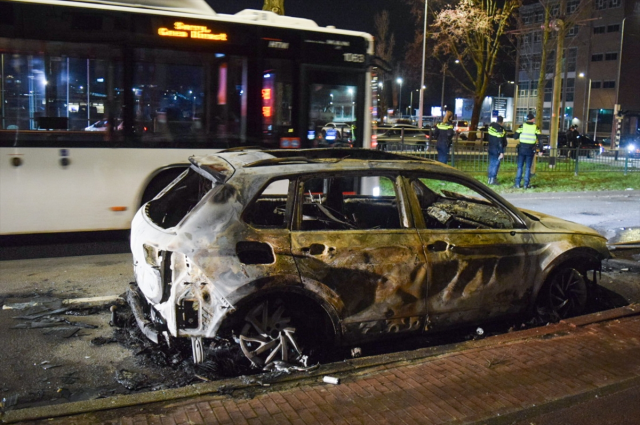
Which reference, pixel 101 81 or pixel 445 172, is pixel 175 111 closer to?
pixel 101 81

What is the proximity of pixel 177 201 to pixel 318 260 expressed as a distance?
1.58 metres

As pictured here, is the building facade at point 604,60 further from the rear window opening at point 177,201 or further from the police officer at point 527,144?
the rear window opening at point 177,201

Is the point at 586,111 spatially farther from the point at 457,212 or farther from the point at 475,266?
the point at 475,266

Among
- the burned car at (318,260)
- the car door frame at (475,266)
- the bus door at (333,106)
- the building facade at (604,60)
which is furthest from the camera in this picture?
the building facade at (604,60)

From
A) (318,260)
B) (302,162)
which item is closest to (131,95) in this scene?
(302,162)

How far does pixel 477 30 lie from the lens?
37312mm

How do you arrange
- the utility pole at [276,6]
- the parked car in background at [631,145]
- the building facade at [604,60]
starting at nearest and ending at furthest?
the utility pole at [276,6], the parked car in background at [631,145], the building facade at [604,60]

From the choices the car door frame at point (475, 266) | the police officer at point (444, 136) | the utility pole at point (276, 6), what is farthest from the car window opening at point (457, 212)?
the police officer at point (444, 136)

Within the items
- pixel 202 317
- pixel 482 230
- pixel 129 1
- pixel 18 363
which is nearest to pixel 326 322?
pixel 202 317

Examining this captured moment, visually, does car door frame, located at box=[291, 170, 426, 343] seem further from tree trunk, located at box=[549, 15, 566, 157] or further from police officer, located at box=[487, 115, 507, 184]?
tree trunk, located at box=[549, 15, 566, 157]

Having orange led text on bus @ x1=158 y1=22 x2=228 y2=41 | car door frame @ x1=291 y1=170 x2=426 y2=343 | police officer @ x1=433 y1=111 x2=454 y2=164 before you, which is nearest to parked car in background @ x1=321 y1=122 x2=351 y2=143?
orange led text on bus @ x1=158 y1=22 x2=228 y2=41

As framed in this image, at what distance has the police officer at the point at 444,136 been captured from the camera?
18.6 m

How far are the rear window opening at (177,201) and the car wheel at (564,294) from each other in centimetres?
334

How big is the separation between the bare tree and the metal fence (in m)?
13.3
